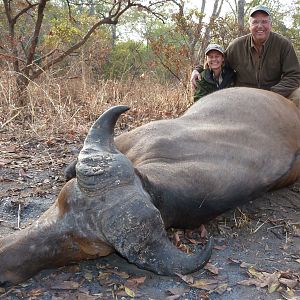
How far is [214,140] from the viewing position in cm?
402

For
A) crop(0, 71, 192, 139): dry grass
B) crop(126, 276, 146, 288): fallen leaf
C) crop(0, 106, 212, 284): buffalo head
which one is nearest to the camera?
crop(0, 106, 212, 284): buffalo head

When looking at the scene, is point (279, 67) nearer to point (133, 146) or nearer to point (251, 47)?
point (251, 47)

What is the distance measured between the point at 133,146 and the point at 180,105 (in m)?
5.02

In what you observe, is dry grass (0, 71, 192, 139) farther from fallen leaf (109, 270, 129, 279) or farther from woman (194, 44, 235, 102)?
fallen leaf (109, 270, 129, 279)

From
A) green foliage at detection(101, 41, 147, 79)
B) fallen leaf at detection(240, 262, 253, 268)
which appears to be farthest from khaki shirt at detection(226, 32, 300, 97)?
green foliage at detection(101, 41, 147, 79)

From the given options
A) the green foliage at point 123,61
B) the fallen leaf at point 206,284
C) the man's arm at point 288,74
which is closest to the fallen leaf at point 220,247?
the fallen leaf at point 206,284

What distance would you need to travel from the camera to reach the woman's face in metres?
6.56

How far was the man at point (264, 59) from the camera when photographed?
20.3 ft

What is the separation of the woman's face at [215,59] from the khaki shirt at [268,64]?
201 mm

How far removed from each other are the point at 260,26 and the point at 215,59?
0.69m

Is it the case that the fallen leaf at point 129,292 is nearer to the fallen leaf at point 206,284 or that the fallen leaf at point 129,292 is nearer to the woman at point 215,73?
the fallen leaf at point 206,284

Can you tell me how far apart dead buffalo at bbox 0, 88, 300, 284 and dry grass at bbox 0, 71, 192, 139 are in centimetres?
275

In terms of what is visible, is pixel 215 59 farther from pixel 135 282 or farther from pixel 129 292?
pixel 129 292

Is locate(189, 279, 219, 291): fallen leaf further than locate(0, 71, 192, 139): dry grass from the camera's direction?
No
